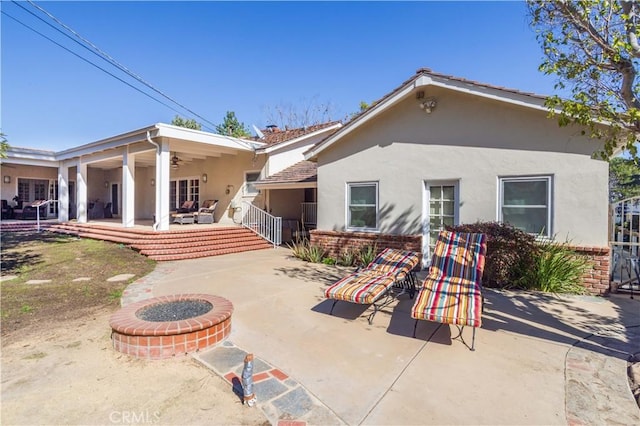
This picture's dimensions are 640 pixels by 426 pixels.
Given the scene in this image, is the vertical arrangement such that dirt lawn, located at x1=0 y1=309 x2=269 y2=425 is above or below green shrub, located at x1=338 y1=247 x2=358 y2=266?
below

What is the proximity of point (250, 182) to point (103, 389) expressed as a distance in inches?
491

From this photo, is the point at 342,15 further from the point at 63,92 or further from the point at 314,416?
the point at 314,416

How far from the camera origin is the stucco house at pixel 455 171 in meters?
7.02

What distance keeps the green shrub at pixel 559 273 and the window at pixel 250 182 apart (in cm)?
1143

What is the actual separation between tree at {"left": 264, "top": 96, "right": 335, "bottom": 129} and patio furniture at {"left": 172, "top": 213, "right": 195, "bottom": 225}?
19.5 metres

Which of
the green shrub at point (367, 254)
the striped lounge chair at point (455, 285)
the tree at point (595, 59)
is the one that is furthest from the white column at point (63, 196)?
the tree at point (595, 59)

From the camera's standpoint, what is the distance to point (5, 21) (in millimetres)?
9273

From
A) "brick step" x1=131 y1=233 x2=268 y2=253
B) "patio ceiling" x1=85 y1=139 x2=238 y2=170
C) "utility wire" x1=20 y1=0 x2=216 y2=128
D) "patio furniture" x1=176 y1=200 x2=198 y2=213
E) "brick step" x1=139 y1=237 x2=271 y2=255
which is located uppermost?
"utility wire" x1=20 y1=0 x2=216 y2=128

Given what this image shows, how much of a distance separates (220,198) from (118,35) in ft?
25.2

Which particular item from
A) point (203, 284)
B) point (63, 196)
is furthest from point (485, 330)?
point (63, 196)

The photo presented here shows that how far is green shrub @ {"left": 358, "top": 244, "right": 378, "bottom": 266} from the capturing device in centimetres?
923

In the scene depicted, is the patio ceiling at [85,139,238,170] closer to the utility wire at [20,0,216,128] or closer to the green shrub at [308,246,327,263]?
the utility wire at [20,0,216,128]

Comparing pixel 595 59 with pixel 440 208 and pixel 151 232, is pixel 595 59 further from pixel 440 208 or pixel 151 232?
pixel 151 232

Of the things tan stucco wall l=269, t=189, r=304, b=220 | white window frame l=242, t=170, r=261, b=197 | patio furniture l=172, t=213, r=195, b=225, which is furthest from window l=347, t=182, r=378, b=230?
patio furniture l=172, t=213, r=195, b=225
